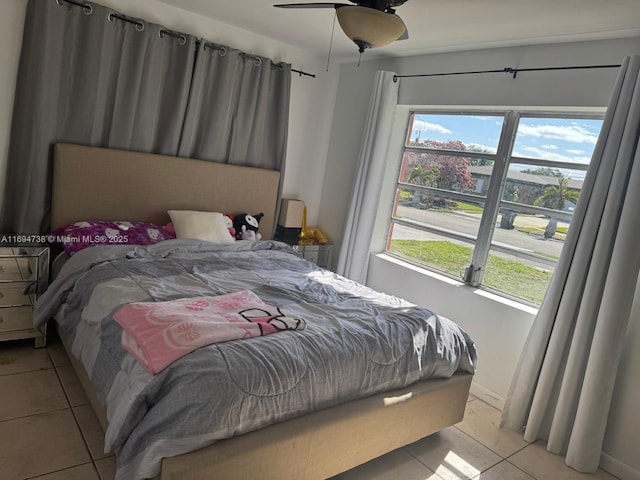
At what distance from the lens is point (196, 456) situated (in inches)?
59.4

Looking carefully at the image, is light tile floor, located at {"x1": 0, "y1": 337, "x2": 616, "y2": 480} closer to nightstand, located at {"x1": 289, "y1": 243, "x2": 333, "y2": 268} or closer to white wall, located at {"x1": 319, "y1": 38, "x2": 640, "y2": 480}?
white wall, located at {"x1": 319, "y1": 38, "x2": 640, "y2": 480}

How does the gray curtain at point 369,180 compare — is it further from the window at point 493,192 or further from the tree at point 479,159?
the tree at point 479,159

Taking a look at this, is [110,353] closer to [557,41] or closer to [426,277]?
[426,277]

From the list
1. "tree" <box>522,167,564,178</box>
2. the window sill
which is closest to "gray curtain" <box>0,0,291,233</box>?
the window sill

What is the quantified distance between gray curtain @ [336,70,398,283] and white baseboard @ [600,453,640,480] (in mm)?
2093

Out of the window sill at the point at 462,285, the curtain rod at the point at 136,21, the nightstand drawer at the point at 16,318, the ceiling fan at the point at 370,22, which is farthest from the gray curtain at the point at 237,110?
the ceiling fan at the point at 370,22

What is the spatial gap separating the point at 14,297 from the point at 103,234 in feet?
2.00

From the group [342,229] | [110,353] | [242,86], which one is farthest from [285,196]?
[110,353]

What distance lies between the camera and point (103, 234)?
294cm

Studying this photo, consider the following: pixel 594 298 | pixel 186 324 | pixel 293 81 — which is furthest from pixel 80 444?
pixel 293 81

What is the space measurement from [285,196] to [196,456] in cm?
307

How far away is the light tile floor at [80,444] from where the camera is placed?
1.91 m

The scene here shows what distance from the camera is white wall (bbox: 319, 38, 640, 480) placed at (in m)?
2.47

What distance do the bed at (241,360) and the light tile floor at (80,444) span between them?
0.47 feet
